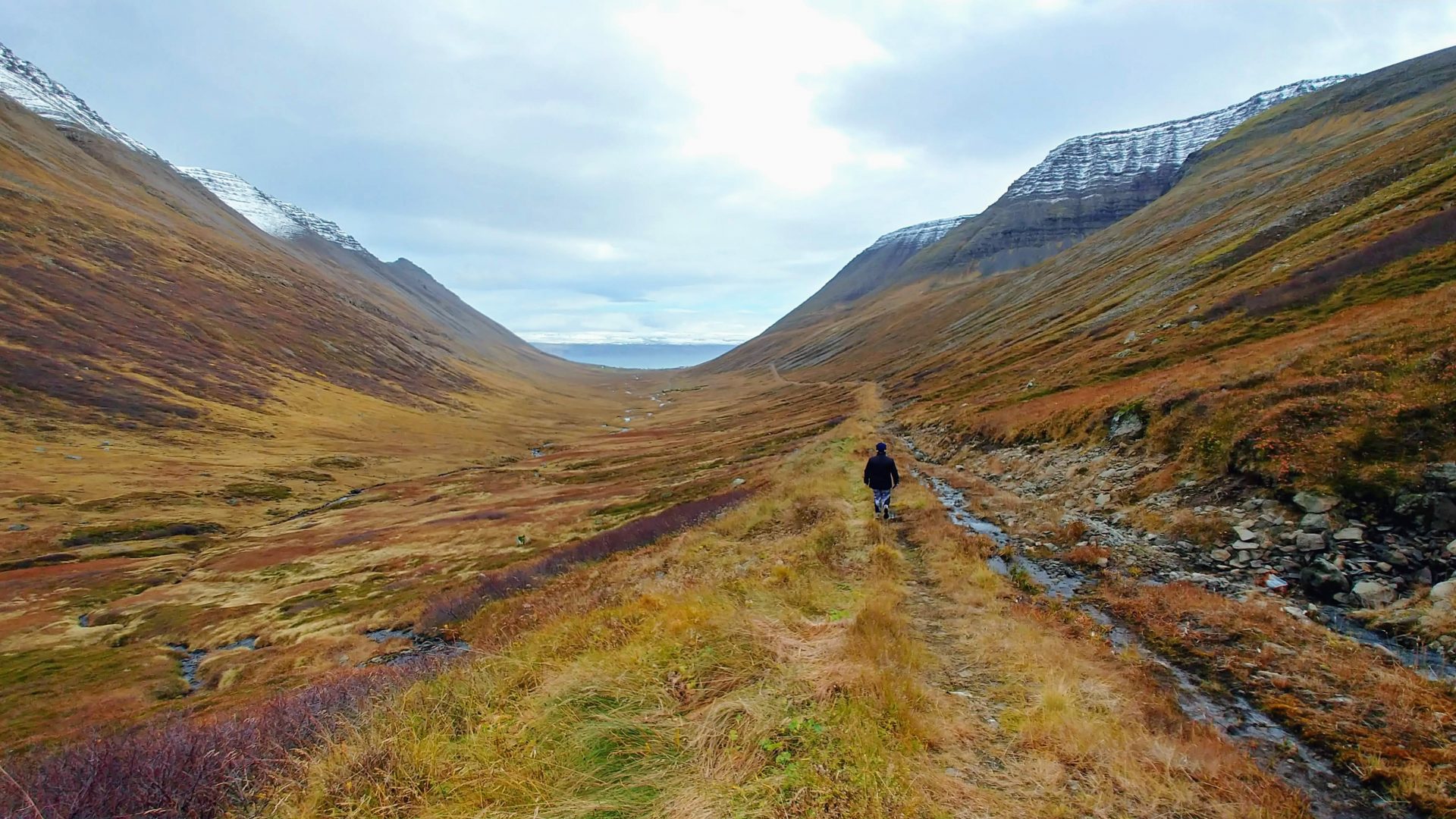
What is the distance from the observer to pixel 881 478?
19938mm

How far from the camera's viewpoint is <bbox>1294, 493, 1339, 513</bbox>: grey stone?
13.0m

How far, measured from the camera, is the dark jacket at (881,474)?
1980 centimetres

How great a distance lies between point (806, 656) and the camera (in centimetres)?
833

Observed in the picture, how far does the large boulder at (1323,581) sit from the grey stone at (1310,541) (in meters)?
0.65

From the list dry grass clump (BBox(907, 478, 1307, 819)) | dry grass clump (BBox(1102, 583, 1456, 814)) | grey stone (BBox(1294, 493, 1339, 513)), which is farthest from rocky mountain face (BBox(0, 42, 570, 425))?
grey stone (BBox(1294, 493, 1339, 513))

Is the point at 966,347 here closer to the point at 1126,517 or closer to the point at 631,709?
the point at 1126,517

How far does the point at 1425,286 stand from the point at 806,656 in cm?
3967

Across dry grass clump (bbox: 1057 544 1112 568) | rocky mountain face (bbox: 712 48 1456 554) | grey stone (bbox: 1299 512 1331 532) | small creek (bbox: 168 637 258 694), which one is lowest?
small creek (bbox: 168 637 258 694)

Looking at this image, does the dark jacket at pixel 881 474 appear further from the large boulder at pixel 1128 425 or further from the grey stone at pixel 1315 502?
the large boulder at pixel 1128 425

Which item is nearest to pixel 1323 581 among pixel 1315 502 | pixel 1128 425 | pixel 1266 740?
pixel 1315 502

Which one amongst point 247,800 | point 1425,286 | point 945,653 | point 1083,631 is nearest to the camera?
point 247,800

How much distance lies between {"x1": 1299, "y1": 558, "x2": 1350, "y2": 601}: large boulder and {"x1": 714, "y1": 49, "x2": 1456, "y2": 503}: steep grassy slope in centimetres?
269

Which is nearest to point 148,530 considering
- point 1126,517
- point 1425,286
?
point 1126,517

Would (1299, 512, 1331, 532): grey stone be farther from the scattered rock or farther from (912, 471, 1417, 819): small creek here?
the scattered rock
